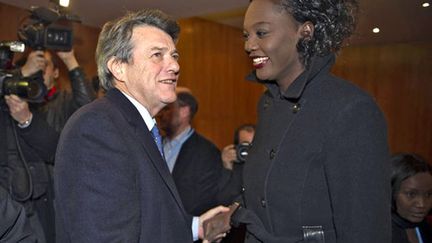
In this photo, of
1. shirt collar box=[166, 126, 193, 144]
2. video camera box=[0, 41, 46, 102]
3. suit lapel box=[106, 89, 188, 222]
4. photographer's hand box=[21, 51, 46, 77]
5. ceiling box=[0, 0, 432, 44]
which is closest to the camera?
suit lapel box=[106, 89, 188, 222]

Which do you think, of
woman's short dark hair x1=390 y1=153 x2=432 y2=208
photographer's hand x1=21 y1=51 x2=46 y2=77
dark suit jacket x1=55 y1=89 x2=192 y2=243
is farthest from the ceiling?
dark suit jacket x1=55 y1=89 x2=192 y2=243

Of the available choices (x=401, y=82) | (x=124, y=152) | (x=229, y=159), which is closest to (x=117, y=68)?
(x=124, y=152)

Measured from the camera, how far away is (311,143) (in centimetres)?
113

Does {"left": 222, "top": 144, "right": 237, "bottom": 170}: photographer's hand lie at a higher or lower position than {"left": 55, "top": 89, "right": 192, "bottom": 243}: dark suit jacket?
lower

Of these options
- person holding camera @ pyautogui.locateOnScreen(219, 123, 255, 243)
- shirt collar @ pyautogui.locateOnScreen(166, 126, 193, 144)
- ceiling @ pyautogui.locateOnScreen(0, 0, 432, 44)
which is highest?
ceiling @ pyautogui.locateOnScreen(0, 0, 432, 44)

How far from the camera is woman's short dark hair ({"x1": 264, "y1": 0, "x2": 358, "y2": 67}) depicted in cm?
123

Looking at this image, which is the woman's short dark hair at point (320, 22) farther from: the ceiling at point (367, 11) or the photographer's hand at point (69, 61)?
the photographer's hand at point (69, 61)

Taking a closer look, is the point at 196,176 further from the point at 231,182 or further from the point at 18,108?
the point at 18,108

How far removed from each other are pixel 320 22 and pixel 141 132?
0.59 m

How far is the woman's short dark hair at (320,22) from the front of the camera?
1230mm

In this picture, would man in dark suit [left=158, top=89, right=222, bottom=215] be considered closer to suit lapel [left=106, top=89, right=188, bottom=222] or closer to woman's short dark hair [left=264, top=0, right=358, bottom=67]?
suit lapel [left=106, top=89, right=188, bottom=222]

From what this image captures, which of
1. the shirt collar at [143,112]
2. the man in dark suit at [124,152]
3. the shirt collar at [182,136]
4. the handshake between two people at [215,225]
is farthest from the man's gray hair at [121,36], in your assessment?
the shirt collar at [182,136]

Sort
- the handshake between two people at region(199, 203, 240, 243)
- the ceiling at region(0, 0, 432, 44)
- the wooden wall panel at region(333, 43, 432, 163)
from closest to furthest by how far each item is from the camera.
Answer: the handshake between two people at region(199, 203, 240, 243), the ceiling at region(0, 0, 432, 44), the wooden wall panel at region(333, 43, 432, 163)

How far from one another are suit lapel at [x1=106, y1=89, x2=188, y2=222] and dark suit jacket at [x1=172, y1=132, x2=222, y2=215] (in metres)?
1.29
